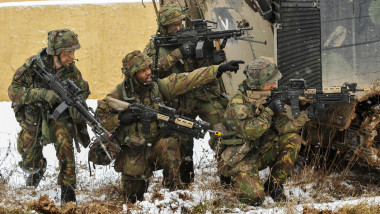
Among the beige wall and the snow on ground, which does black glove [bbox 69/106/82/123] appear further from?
the beige wall

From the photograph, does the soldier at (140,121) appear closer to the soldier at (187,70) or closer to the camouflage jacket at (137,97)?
the camouflage jacket at (137,97)

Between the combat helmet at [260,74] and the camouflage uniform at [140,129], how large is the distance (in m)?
0.46

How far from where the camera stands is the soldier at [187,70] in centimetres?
714

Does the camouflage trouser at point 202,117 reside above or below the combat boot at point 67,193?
above

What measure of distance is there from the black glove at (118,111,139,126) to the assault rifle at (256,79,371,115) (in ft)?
4.59

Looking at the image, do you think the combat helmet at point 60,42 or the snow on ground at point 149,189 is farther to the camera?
the combat helmet at point 60,42

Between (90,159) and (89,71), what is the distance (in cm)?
581

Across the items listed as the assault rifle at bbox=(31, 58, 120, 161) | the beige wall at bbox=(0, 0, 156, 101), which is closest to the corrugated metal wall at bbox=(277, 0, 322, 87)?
the assault rifle at bbox=(31, 58, 120, 161)

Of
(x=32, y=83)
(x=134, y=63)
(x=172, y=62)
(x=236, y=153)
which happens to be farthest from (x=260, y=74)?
(x=32, y=83)

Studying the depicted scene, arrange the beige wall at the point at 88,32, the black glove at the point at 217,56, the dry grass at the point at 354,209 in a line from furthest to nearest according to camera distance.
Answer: the beige wall at the point at 88,32 → the black glove at the point at 217,56 → the dry grass at the point at 354,209

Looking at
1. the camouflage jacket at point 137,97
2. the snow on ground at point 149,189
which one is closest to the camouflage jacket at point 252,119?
the camouflage jacket at point 137,97

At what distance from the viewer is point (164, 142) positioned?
21.3 ft

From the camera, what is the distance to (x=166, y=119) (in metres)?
6.15

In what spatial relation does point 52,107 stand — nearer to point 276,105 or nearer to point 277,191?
point 276,105
